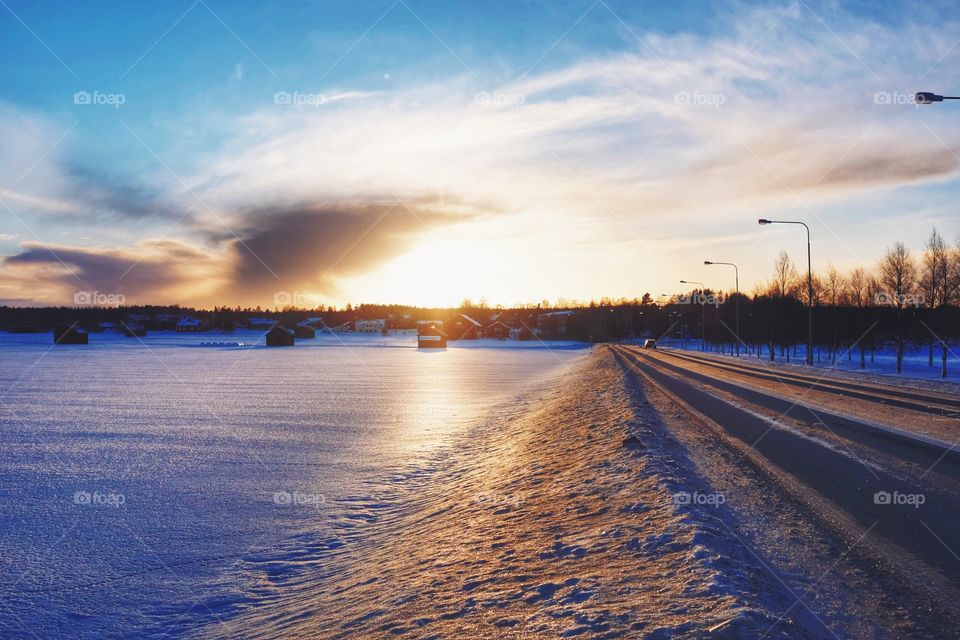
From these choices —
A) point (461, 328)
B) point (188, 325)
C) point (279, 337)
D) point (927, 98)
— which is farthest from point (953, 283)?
point (188, 325)

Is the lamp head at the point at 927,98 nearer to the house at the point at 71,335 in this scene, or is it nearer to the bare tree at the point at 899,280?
the bare tree at the point at 899,280

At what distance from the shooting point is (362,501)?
10.9 meters

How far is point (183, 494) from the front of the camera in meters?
11.2

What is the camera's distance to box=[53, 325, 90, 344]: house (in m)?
101

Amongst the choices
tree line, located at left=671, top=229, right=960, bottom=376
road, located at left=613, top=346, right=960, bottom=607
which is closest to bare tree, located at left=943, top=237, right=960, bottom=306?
tree line, located at left=671, top=229, right=960, bottom=376

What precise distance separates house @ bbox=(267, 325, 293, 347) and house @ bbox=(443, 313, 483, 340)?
42897 mm

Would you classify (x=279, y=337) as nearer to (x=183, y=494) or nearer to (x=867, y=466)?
(x=183, y=494)

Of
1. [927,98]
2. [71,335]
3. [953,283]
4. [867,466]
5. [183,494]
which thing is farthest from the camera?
[71,335]

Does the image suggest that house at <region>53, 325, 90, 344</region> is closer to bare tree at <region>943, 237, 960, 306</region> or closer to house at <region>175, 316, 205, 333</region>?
house at <region>175, 316, 205, 333</region>

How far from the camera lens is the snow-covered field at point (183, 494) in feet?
23.1

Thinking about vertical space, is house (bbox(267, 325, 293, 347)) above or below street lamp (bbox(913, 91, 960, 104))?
below

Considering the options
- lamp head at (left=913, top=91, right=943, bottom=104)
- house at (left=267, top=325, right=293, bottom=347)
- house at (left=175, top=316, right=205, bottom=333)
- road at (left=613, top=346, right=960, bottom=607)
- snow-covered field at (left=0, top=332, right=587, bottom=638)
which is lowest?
snow-covered field at (left=0, top=332, right=587, bottom=638)

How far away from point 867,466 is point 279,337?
330 feet

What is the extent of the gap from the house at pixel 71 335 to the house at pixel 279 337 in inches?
1148
